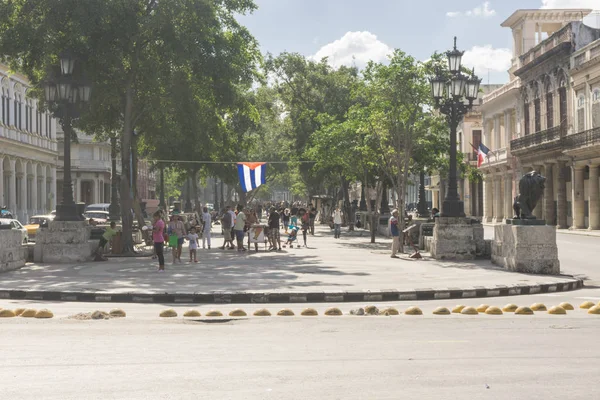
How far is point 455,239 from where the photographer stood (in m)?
22.2

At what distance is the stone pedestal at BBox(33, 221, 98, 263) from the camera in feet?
69.8

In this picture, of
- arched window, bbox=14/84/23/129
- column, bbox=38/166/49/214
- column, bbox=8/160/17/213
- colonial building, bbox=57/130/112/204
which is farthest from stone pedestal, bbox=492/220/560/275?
colonial building, bbox=57/130/112/204

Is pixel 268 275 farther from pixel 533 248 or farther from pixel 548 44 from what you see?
pixel 548 44

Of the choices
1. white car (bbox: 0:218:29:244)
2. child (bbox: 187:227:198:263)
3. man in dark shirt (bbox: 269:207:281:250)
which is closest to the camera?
child (bbox: 187:227:198:263)

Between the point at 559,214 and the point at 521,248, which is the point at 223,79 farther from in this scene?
the point at 559,214

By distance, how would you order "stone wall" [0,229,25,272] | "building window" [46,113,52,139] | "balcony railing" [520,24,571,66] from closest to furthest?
1. "stone wall" [0,229,25,272]
2. "balcony railing" [520,24,571,66]
3. "building window" [46,113,52,139]

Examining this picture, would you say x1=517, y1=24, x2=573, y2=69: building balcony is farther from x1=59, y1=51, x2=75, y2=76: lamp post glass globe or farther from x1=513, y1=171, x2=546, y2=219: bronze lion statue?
x1=59, y1=51, x2=75, y2=76: lamp post glass globe

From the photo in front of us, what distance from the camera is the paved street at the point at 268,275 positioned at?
15.0m

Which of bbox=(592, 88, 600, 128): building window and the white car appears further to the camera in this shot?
bbox=(592, 88, 600, 128): building window

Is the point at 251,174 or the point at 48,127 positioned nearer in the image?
the point at 251,174

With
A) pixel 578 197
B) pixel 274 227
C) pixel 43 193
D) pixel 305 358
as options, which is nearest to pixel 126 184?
pixel 274 227

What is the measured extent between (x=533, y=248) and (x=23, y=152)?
4116 centimetres

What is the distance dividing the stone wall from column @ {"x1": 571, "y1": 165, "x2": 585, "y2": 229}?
113 ft

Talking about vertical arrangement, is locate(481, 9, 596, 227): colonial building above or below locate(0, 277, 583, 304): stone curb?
above
